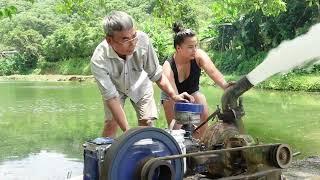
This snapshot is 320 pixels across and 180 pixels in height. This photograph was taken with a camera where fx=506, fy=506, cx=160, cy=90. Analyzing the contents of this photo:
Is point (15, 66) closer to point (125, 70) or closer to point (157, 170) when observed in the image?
point (125, 70)

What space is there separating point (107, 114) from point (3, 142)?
6.93m

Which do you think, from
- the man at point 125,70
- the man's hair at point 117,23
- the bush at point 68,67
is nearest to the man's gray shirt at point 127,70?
the man at point 125,70

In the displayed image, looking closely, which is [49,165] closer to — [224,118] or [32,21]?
[224,118]

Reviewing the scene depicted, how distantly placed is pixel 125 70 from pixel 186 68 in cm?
96

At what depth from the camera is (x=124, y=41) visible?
135 inches

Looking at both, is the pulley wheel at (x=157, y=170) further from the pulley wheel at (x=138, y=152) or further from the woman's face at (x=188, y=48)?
the woman's face at (x=188, y=48)

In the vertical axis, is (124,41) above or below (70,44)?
below

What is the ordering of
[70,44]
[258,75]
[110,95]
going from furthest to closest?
[70,44] < [110,95] < [258,75]

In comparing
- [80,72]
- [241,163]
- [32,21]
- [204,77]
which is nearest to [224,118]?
[241,163]

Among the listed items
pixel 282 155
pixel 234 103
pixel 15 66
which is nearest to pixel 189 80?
pixel 234 103

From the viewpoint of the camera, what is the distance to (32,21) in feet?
214

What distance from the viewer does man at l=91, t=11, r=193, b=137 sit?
3400 mm

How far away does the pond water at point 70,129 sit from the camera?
26.5 ft

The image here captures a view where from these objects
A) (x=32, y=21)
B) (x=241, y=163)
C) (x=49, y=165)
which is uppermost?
(x=32, y=21)
